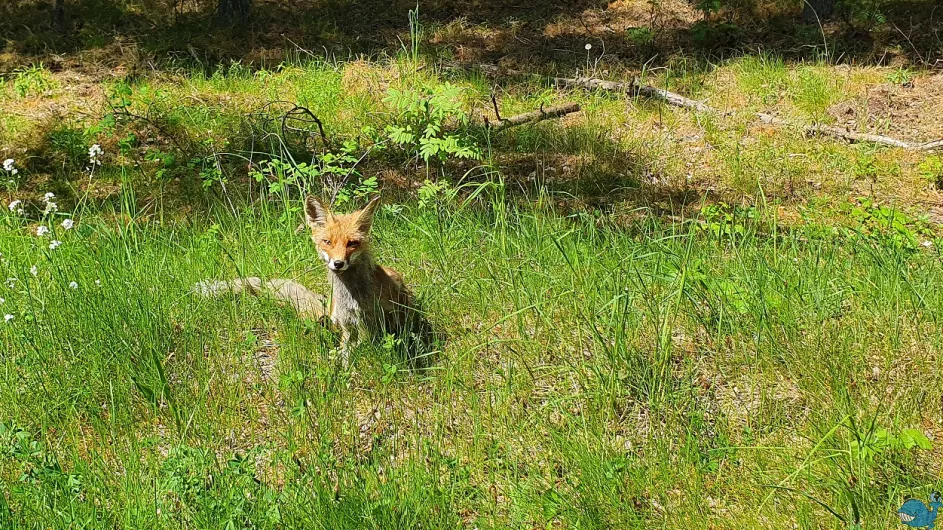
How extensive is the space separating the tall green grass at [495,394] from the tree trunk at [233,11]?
23.2ft

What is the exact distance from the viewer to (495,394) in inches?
166

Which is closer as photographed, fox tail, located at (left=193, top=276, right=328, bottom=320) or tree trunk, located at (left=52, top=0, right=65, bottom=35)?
fox tail, located at (left=193, top=276, right=328, bottom=320)

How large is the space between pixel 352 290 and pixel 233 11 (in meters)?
8.56

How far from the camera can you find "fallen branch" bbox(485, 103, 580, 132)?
8.92 meters

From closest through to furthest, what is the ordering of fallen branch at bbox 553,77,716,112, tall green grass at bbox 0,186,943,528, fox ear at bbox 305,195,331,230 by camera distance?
1. tall green grass at bbox 0,186,943,528
2. fox ear at bbox 305,195,331,230
3. fallen branch at bbox 553,77,716,112

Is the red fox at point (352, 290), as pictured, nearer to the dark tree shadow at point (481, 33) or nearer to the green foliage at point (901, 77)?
the dark tree shadow at point (481, 33)

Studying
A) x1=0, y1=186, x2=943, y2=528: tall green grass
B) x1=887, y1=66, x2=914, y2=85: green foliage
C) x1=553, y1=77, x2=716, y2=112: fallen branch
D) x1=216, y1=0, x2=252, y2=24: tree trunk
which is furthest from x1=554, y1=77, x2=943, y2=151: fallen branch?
x1=216, y1=0, x2=252, y2=24: tree trunk

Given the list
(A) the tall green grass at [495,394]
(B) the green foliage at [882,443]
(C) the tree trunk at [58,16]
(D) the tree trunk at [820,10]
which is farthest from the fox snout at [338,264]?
(D) the tree trunk at [820,10]

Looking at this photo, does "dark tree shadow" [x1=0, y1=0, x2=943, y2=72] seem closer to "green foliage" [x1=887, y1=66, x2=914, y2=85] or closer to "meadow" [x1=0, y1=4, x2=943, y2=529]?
"green foliage" [x1=887, y1=66, x2=914, y2=85]

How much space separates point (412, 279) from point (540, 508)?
8.20 feet

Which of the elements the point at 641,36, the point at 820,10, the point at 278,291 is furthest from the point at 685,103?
the point at 278,291

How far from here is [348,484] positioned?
340 centimetres

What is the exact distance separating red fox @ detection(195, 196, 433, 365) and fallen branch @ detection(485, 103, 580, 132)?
4.35 m

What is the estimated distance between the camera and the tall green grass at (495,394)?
10.8ft
